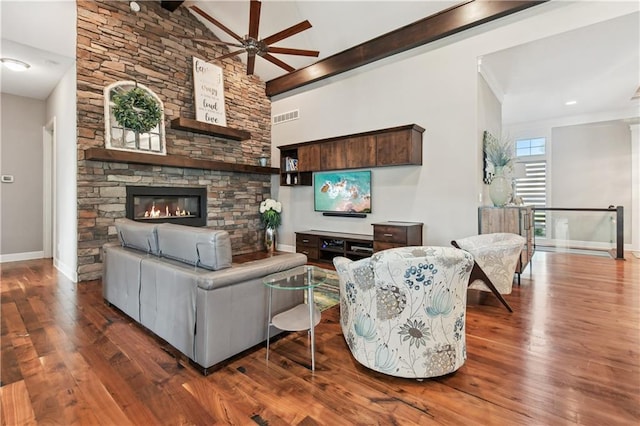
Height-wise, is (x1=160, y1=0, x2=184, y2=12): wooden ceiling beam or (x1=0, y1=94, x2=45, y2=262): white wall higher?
(x1=160, y1=0, x2=184, y2=12): wooden ceiling beam

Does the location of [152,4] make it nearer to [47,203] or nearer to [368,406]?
[47,203]

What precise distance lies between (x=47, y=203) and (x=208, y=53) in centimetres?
427

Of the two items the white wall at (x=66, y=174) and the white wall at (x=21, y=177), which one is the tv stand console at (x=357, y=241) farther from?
the white wall at (x=21, y=177)

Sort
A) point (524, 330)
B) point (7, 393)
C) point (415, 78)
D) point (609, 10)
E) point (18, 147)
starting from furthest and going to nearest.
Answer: point (18, 147) < point (415, 78) < point (609, 10) < point (524, 330) < point (7, 393)

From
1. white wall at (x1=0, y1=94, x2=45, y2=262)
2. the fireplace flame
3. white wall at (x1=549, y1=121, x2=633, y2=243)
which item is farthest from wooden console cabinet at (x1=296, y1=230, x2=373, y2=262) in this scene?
white wall at (x1=0, y1=94, x2=45, y2=262)

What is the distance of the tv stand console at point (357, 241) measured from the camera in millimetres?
4461

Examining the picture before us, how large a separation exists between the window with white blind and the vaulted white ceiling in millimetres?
1267

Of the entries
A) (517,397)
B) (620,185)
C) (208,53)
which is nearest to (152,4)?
(208,53)

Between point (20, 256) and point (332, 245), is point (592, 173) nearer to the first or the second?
point (332, 245)

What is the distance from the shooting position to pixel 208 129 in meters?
5.43

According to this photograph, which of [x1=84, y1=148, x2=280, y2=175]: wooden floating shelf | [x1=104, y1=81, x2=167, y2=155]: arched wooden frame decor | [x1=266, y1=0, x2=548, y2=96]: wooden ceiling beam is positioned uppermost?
[x1=266, y1=0, x2=548, y2=96]: wooden ceiling beam

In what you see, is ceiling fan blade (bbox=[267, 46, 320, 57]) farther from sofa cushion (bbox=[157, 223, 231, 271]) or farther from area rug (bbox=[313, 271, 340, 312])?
area rug (bbox=[313, 271, 340, 312])

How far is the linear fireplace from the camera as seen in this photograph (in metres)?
4.77

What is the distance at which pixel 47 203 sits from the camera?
19.1ft
